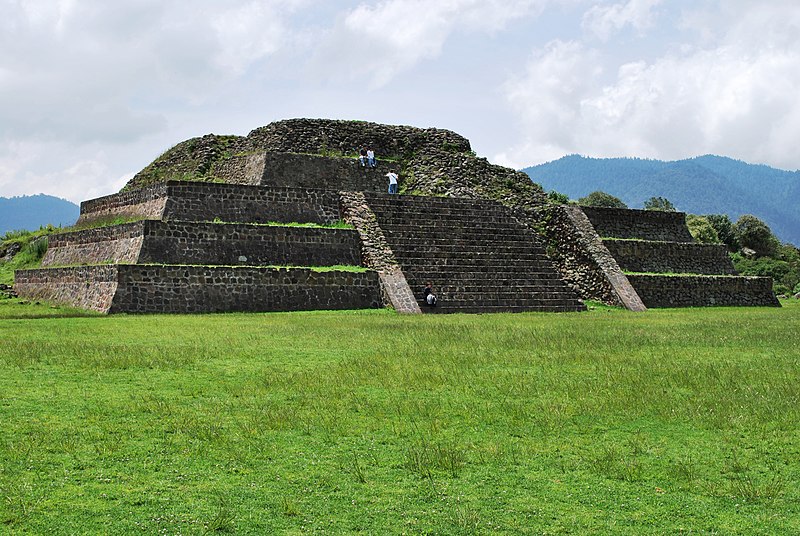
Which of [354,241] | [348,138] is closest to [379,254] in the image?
[354,241]

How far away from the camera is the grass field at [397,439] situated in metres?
4.09

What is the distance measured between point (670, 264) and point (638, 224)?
1.97 m

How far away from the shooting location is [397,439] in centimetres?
548

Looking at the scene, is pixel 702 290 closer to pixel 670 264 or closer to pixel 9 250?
pixel 670 264

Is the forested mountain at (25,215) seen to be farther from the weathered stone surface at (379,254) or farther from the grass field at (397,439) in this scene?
the grass field at (397,439)

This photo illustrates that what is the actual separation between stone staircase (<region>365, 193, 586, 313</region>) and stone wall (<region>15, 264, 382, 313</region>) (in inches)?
62.7

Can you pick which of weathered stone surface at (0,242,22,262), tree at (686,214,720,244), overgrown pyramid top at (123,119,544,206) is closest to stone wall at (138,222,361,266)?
overgrown pyramid top at (123,119,544,206)

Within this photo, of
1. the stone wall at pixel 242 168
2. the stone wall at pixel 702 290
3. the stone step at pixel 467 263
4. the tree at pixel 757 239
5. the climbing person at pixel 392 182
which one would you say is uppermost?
the tree at pixel 757 239

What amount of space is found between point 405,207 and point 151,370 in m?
14.5

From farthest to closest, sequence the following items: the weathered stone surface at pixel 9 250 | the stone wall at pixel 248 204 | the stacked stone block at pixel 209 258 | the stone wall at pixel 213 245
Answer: the weathered stone surface at pixel 9 250 < the stone wall at pixel 248 204 < the stone wall at pixel 213 245 < the stacked stone block at pixel 209 258

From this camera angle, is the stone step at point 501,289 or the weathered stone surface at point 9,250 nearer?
the stone step at point 501,289

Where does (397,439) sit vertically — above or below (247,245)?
below

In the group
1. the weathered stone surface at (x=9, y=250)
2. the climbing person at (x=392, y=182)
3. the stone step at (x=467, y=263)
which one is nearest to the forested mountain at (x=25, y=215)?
the weathered stone surface at (x=9, y=250)

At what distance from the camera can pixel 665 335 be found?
12398 millimetres
